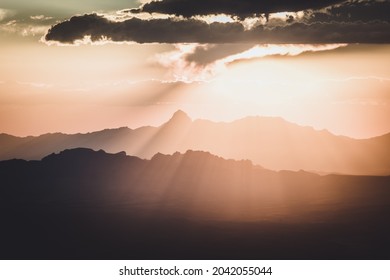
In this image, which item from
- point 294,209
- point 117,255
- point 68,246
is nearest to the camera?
point 117,255

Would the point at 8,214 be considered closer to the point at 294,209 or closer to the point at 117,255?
the point at 117,255

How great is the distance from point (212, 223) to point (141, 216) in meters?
28.6

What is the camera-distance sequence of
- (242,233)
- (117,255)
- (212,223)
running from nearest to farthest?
(117,255) → (242,233) → (212,223)

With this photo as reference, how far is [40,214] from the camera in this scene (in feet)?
559

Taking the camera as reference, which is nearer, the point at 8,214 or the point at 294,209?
the point at 8,214

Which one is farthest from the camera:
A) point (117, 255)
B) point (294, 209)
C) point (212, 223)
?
point (294, 209)

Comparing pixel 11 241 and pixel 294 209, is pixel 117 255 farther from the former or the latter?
pixel 294 209

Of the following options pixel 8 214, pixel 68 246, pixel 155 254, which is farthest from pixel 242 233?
pixel 8 214

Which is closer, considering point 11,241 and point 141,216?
point 11,241

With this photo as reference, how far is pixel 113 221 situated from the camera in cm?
16762
